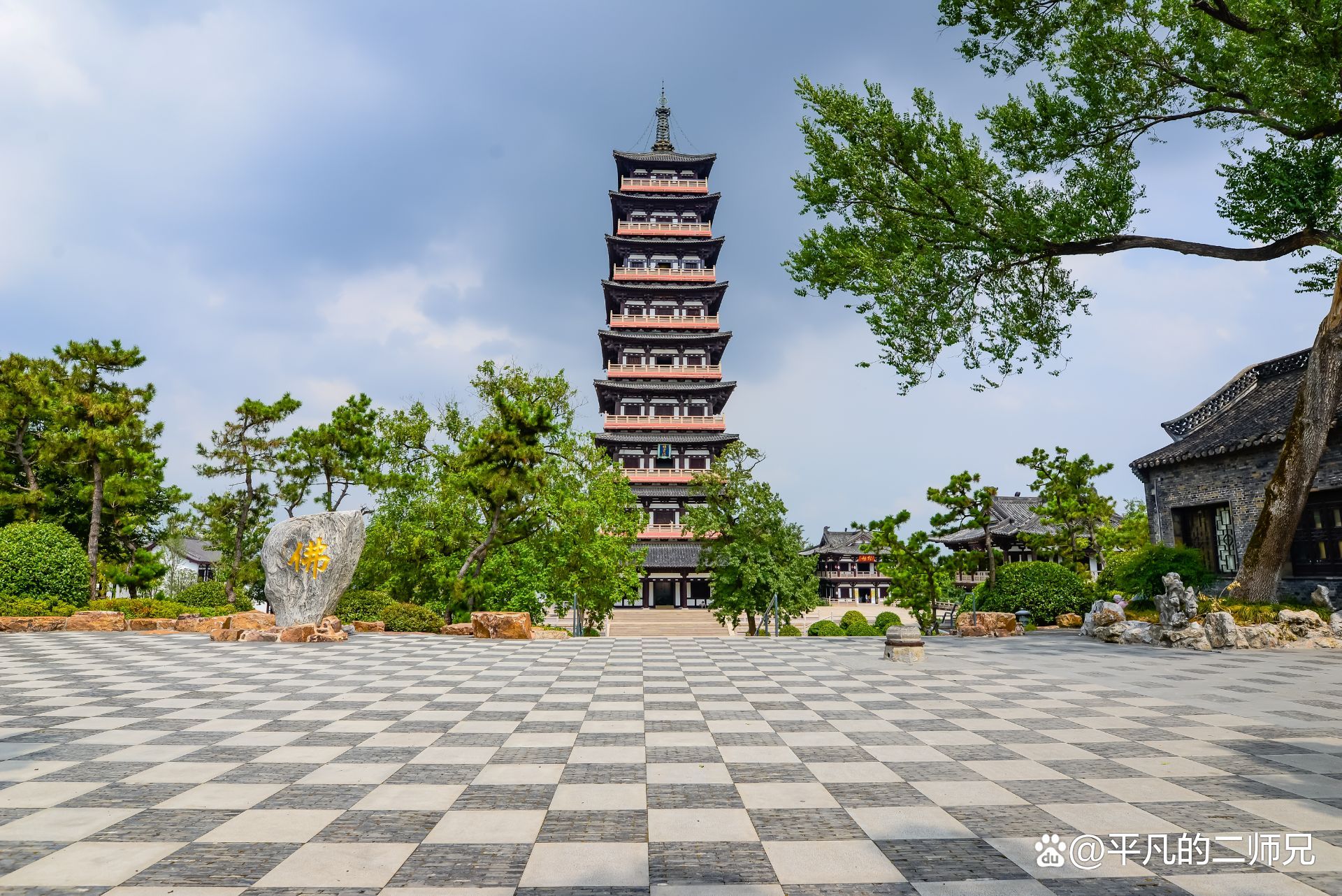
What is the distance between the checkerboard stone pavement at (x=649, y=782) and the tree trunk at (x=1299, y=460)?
16.4ft

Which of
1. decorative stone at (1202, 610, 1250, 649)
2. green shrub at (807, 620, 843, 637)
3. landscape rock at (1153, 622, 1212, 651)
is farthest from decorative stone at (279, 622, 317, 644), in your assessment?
decorative stone at (1202, 610, 1250, 649)

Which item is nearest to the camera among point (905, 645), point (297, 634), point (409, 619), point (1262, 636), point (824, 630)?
point (905, 645)

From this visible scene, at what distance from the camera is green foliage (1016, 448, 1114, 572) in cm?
2030

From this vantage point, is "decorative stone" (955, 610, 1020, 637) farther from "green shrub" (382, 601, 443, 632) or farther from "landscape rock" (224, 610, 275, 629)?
"landscape rock" (224, 610, 275, 629)

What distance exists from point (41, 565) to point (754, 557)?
18.0m

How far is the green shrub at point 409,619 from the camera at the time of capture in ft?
48.9

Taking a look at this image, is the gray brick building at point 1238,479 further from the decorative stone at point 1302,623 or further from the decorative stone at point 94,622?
the decorative stone at point 94,622

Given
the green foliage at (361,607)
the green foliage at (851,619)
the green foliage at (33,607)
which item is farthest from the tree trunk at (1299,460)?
the green foliage at (33,607)

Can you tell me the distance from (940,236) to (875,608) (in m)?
30.2

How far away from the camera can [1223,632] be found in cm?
1084

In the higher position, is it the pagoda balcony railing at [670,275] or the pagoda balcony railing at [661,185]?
the pagoda balcony railing at [661,185]

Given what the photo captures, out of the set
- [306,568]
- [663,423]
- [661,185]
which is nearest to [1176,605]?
[306,568]

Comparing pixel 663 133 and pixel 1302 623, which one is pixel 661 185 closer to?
pixel 663 133

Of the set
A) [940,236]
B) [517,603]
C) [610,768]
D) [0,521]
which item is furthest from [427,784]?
[0,521]
